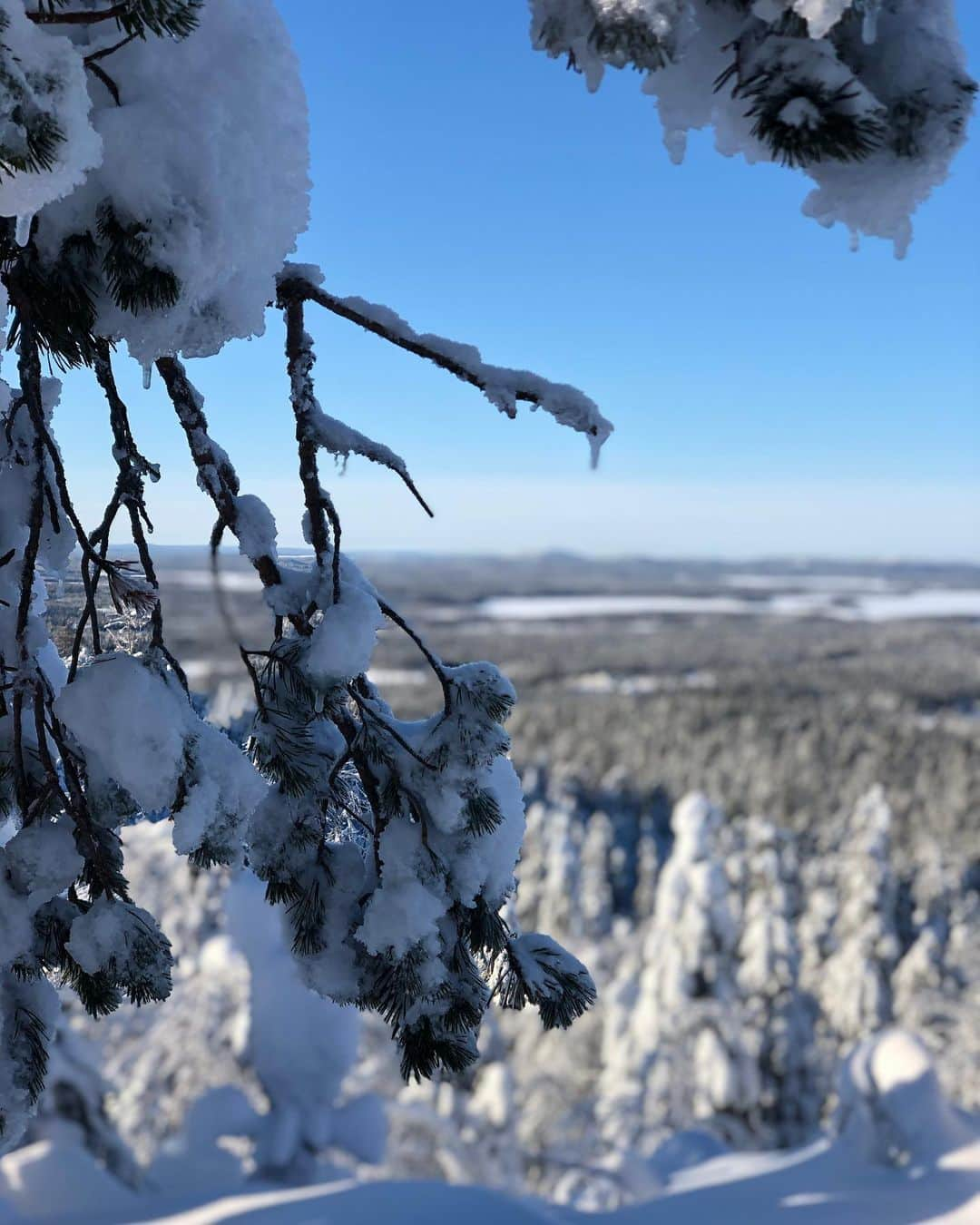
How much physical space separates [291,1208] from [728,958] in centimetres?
1827

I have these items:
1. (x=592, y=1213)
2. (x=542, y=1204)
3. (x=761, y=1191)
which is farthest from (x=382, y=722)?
(x=761, y=1191)

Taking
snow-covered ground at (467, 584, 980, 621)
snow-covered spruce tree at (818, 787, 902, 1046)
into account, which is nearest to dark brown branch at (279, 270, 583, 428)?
snow-covered spruce tree at (818, 787, 902, 1046)

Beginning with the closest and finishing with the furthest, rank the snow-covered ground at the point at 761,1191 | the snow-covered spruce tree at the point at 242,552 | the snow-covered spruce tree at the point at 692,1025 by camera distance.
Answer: the snow-covered spruce tree at the point at 242,552
the snow-covered ground at the point at 761,1191
the snow-covered spruce tree at the point at 692,1025

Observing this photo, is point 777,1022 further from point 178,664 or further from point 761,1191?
point 178,664

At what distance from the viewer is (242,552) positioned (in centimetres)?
200

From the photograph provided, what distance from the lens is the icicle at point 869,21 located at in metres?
1.04

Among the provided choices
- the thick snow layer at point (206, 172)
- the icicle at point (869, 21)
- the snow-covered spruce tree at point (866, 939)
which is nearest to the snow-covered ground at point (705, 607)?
the snow-covered spruce tree at point (866, 939)

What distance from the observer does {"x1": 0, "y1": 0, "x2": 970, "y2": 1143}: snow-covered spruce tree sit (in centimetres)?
112

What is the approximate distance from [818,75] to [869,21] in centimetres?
7

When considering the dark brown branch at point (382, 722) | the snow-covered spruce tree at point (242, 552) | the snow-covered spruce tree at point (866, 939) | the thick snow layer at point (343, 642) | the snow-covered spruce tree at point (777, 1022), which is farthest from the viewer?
the snow-covered spruce tree at point (866, 939)

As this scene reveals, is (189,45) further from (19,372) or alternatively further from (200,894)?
(200,894)

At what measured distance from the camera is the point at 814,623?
500 feet

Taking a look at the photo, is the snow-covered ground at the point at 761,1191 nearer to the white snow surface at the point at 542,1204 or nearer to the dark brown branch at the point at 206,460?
the white snow surface at the point at 542,1204

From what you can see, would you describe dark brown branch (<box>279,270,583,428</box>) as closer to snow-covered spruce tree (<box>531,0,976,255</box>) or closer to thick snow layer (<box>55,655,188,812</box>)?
snow-covered spruce tree (<box>531,0,976,255</box>)
